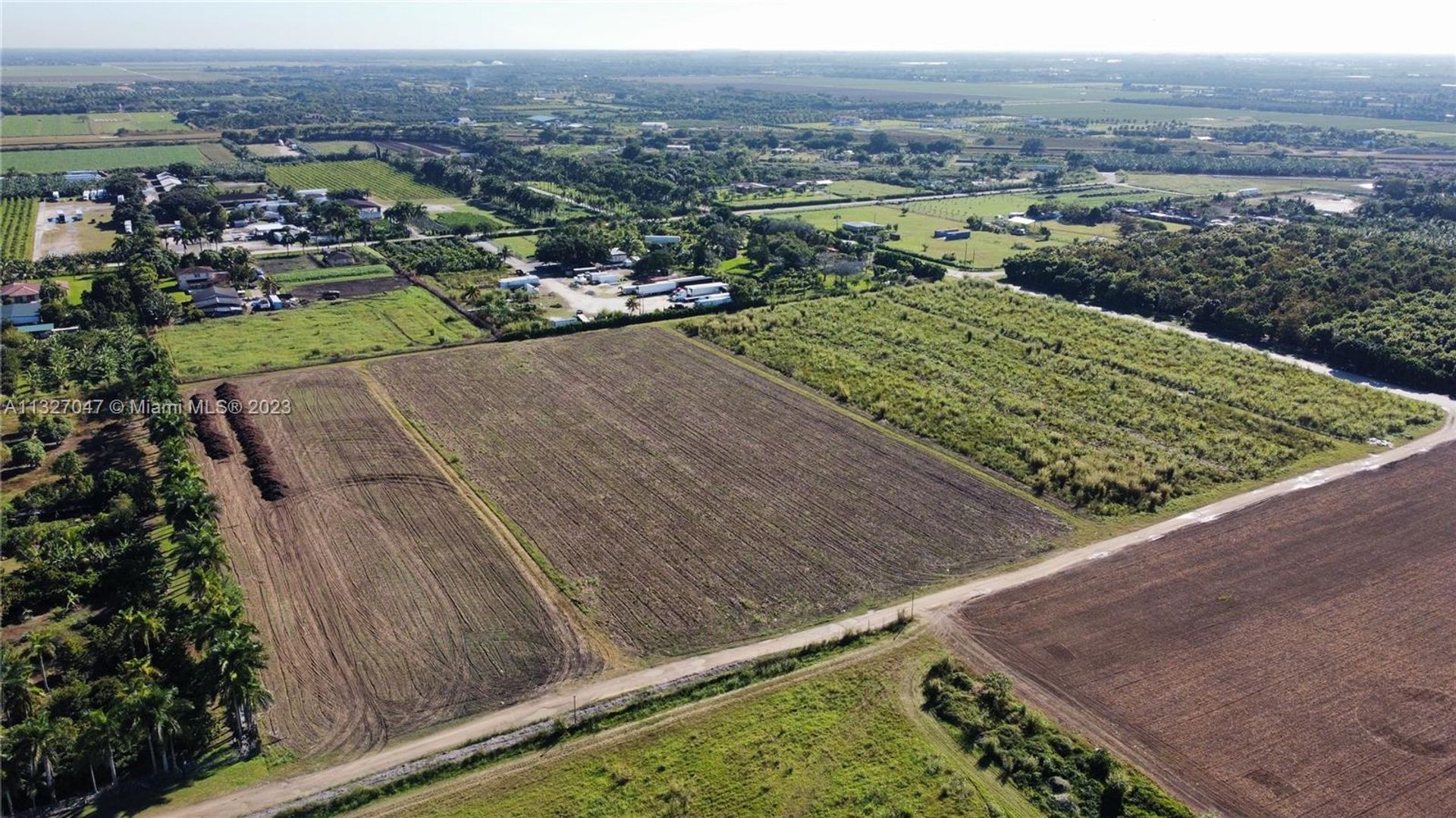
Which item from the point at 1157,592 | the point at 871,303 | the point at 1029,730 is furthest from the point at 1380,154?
the point at 1029,730

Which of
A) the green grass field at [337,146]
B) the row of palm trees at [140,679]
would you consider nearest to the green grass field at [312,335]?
the row of palm trees at [140,679]

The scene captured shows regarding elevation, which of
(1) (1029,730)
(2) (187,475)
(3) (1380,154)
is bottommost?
(1) (1029,730)

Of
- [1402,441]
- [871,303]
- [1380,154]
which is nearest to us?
[1402,441]

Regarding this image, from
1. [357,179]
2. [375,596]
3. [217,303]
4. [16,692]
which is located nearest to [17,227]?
[357,179]

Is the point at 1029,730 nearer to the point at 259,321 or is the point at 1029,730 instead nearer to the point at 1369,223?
the point at 259,321

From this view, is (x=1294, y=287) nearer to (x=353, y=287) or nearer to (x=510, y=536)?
(x=510, y=536)

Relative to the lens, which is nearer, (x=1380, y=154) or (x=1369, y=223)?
(x=1369, y=223)

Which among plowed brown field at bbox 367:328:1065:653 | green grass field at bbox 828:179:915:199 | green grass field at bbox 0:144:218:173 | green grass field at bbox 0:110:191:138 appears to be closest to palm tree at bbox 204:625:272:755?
plowed brown field at bbox 367:328:1065:653
